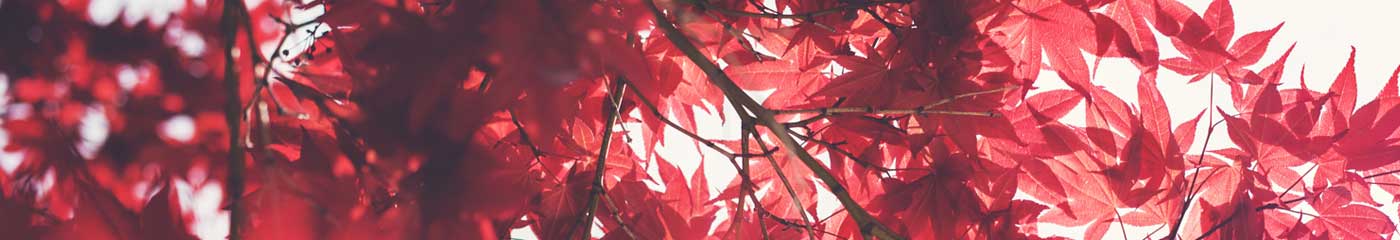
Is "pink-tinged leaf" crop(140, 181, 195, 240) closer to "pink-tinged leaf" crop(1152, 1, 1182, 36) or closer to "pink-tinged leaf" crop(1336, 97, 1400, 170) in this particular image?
"pink-tinged leaf" crop(1152, 1, 1182, 36)

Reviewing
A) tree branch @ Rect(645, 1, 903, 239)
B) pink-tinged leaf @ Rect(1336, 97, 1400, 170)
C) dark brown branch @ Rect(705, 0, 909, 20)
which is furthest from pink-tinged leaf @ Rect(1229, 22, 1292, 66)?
tree branch @ Rect(645, 1, 903, 239)

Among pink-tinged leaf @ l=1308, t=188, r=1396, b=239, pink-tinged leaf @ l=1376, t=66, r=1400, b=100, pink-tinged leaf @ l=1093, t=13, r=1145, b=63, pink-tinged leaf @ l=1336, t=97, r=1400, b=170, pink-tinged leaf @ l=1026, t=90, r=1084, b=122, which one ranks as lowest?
pink-tinged leaf @ l=1308, t=188, r=1396, b=239

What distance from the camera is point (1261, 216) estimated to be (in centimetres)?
77

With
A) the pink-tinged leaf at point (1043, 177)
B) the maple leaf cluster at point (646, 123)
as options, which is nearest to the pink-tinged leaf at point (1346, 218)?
the maple leaf cluster at point (646, 123)

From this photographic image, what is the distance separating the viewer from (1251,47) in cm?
75

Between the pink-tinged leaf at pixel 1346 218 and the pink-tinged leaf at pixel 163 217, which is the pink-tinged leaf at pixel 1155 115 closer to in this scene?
the pink-tinged leaf at pixel 1346 218

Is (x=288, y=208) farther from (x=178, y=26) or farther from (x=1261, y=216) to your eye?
(x=1261, y=216)

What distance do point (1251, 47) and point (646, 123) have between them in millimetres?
472

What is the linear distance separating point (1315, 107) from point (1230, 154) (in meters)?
0.08

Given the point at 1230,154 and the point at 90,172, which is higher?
the point at 90,172

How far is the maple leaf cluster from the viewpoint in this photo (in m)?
0.44

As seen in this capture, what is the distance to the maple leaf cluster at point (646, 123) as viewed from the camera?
1.44 ft

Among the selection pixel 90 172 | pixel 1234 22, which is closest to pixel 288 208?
pixel 90 172

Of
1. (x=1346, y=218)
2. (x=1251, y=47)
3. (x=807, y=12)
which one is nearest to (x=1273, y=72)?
(x=1251, y=47)
